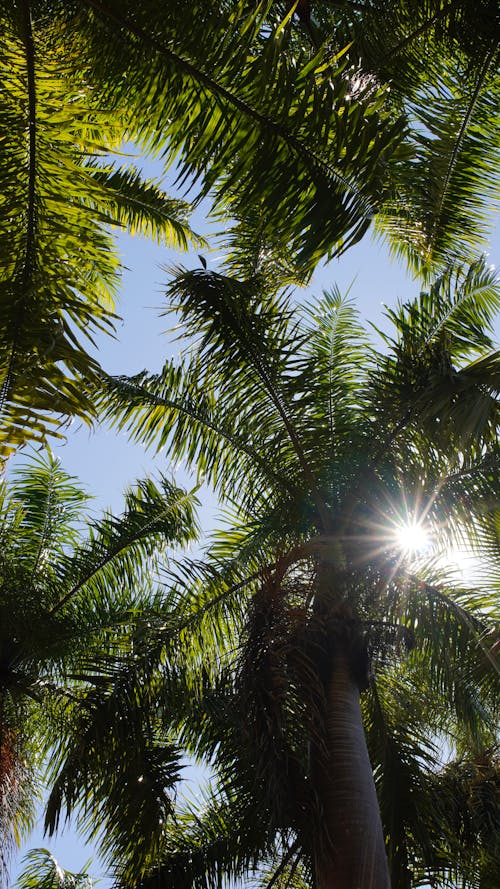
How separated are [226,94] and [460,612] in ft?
16.4

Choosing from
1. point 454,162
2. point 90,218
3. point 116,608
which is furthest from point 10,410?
point 116,608

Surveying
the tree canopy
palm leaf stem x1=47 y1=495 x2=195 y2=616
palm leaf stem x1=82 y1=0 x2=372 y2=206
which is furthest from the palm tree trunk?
palm leaf stem x1=82 y1=0 x2=372 y2=206

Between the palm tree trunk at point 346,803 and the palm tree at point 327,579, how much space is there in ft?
0.07

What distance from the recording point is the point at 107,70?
4418 millimetres

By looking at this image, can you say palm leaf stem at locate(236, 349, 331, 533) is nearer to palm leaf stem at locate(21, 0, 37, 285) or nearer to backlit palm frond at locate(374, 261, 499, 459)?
backlit palm frond at locate(374, 261, 499, 459)

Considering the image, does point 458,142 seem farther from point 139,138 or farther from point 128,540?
point 128,540

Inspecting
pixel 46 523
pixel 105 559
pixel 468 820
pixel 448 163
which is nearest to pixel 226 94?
pixel 448 163

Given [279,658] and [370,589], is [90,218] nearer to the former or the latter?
[279,658]

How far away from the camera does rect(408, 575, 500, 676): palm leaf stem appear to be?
23.1 feet

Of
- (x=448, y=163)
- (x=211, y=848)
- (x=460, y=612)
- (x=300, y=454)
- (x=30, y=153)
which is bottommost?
(x=211, y=848)

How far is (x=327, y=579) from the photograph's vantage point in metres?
6.83

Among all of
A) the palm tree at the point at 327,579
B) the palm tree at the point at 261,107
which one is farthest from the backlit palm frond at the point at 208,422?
the palm tree at the point at 261,107

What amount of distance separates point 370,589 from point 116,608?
3.83 m

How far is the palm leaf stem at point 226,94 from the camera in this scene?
416cm
